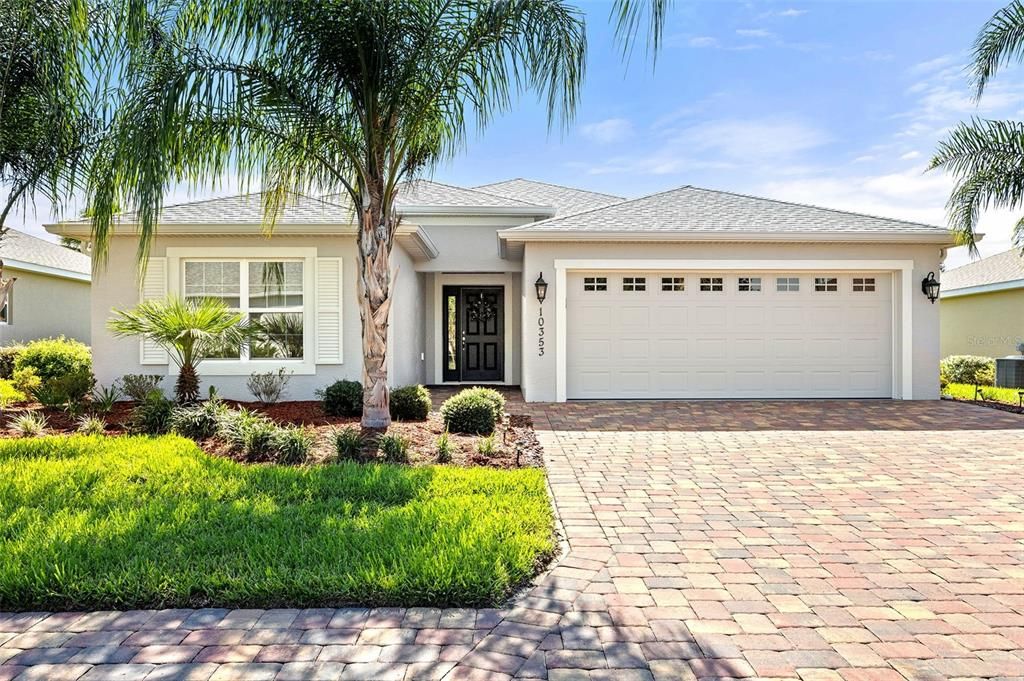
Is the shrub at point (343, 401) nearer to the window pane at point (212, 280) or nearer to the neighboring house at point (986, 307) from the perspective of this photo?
the window pane at point (212, 280)

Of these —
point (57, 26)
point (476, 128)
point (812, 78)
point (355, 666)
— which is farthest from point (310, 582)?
point (812, 78)

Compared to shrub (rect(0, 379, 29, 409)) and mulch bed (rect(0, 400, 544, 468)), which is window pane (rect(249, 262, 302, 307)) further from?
shrub (rect(0, 379, 29, 409))

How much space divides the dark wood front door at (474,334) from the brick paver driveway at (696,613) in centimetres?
862

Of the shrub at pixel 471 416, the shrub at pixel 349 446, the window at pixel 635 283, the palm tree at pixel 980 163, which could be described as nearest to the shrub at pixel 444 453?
the shrub at pixel 349 446

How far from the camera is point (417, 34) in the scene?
6.27m

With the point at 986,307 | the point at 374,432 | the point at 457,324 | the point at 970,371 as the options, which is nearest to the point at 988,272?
the point at 986,307

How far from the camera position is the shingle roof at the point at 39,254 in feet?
51.6

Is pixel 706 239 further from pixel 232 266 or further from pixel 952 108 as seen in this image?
pixel 232 266

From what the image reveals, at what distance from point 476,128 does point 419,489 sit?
4.23 meters

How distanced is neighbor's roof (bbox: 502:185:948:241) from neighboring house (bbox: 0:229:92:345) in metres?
13.1

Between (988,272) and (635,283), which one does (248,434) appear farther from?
(988,272)

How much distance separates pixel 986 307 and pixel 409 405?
18.1 m

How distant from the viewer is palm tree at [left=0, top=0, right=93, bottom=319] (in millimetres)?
6531

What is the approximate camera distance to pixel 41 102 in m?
7.13
